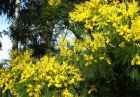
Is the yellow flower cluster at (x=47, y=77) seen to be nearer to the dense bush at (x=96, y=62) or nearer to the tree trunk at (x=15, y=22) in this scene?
the dense bush at (x=96, y=62)

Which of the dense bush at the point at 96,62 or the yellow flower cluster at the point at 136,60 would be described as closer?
the yellow flower cluster at the point at 136,60

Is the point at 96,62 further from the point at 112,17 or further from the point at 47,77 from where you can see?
the point at 47,77

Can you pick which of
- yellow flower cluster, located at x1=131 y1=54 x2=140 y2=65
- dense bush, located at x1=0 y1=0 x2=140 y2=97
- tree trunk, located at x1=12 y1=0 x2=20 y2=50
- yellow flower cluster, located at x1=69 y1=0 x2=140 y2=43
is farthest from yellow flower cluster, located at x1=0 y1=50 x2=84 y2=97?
tree trunk, located at x1=12 y1=0 x2=20 y2=50

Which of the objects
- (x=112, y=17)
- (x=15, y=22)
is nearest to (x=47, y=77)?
(x=112, y=17)

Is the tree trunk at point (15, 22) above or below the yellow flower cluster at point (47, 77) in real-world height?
above

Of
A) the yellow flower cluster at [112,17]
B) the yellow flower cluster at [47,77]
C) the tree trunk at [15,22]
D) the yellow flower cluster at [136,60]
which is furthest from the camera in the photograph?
the tree trunk at [15,22]

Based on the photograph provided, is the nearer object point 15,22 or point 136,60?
point 136,60

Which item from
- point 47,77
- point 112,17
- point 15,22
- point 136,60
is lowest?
point 47,77

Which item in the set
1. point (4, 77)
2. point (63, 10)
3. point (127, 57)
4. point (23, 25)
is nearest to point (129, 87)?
point (127, 57)

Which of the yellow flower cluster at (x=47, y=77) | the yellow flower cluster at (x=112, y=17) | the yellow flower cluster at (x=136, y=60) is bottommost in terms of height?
the yellow flower cluster at (x=47, y=77)

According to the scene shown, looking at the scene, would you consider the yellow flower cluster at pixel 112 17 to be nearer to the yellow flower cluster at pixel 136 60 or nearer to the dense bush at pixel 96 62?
the dense bush at pixel 96 62

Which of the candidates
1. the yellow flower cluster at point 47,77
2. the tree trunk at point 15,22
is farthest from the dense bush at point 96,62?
the tree trunk at point 15,22

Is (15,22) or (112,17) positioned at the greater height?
(15,22)

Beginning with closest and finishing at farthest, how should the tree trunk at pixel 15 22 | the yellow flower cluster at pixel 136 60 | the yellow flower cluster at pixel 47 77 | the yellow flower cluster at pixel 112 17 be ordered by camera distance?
1. the yellow flower cluster at pixel 136 60
2. the yellow flower cluster at pixel 112 17
3. the yellow flower cluster at pixel 47 77
4. the tree trunk at pixel 15 22
